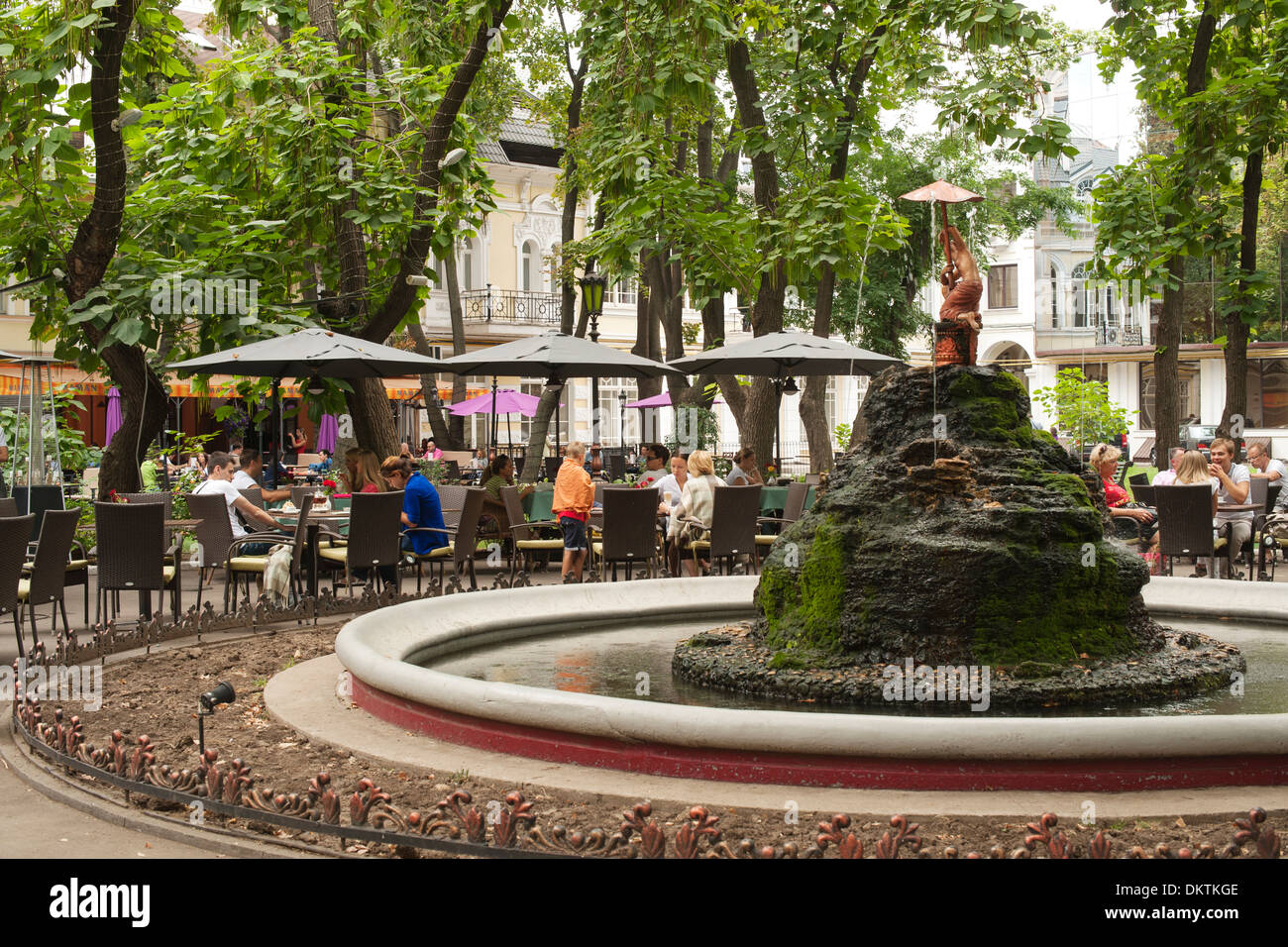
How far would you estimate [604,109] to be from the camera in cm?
1695

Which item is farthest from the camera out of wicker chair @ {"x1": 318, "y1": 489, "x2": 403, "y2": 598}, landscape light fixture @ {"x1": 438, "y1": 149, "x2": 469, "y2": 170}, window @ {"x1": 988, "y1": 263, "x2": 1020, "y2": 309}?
window @ {"x1": 988, "y1": 263, "x2": 1020, "y2": 309}

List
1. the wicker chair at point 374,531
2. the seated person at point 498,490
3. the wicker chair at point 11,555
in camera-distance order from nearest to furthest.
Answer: the wicker chair at point 11,555
the wicker chair at point 374,531
the seated person at point 498,490

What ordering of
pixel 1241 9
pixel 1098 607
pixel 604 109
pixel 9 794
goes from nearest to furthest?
1. pixel 9 794
2. pixel 1098 607
3. pixel 1241 9
4. pixel 604 109

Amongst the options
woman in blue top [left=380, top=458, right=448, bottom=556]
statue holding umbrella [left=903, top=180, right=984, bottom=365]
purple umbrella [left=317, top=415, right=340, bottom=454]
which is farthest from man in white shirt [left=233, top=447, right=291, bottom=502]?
purple umbrella [left=317, top=415, right=340, bottom=454]

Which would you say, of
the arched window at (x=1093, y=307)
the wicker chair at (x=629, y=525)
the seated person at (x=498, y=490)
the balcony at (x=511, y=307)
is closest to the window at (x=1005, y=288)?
the arched window at (x=1093, y=307)

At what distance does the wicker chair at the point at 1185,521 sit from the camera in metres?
11.7

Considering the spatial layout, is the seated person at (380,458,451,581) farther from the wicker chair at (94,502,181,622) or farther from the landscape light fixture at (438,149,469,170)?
the landscape light fixture at (438,149,469,170)

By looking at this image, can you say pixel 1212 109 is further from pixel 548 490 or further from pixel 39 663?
pixel 39 663

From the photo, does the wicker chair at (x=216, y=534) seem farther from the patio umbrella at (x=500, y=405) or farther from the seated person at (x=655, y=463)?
the patio umbrella at (x=500, y=405)

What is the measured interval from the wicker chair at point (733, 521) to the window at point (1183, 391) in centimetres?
4412

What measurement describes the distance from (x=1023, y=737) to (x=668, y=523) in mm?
8727

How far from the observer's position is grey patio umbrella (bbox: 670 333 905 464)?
48.8 feet

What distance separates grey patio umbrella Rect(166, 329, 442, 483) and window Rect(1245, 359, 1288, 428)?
4362 cm
